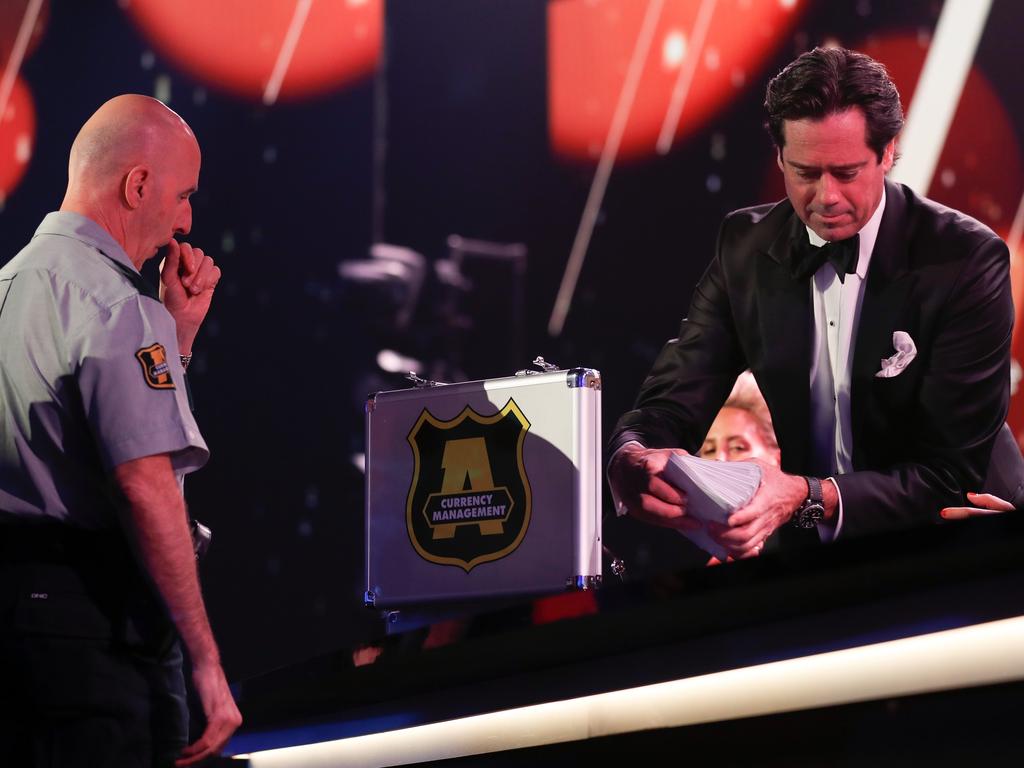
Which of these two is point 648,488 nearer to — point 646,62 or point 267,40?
point 646,62

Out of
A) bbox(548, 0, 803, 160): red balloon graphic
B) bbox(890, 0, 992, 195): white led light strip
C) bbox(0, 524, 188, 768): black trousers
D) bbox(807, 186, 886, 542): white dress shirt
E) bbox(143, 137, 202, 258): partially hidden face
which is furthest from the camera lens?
bbox(548, 0, 803, 160): red balloon graphic

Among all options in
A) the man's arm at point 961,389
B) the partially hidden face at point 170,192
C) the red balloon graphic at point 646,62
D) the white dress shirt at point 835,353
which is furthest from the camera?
the red balloon graphic at point 646,62

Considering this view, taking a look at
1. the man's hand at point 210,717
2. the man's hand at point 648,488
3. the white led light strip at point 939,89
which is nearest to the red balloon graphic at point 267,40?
the white led light strip at point 939,89

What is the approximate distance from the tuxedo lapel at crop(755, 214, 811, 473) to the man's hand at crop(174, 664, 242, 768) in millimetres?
1381

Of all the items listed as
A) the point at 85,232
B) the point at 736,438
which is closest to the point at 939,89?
the point at 736,438

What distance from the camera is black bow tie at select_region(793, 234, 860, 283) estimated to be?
2506 millimetres

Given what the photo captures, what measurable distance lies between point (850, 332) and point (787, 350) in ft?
0.43

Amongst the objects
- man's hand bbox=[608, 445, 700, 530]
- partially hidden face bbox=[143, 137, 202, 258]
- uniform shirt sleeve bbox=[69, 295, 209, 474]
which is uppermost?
partially hidden face bbox=[143, 137, 202, 258]

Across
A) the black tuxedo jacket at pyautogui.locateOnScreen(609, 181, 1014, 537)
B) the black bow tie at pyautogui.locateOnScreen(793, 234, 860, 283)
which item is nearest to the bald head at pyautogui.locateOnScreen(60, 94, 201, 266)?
the black tuxedo jacket at pyautogui.locateOnScreen(609, 181, 1014, 537)

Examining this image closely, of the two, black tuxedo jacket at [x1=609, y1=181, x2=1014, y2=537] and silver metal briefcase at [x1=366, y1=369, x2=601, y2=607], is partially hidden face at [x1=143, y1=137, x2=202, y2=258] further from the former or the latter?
black tuxedo jacket at [x1=609, y1=181, x2=1014, y2=537]

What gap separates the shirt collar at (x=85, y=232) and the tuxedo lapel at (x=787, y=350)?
1.36 m

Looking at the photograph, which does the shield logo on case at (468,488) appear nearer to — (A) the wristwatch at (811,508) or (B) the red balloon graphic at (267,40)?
(A) the wristwatch at (811,508)

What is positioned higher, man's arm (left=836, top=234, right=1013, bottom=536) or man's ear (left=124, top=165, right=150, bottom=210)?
man's ear (left=124, top=165, right=150, bottom=210)

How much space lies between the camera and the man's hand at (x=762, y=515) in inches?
75.3
